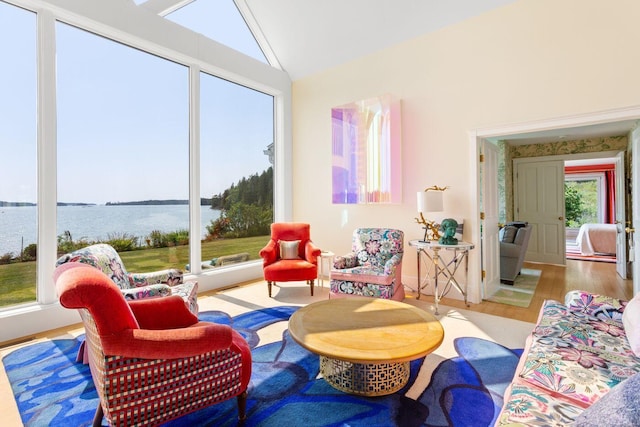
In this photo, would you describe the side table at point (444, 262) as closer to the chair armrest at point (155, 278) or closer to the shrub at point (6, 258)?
the chair armrest at point (155, 278)

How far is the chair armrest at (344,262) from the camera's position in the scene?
3922 millimetres

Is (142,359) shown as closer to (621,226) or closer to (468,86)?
(468,86)

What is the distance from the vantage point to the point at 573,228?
1148 centimetres

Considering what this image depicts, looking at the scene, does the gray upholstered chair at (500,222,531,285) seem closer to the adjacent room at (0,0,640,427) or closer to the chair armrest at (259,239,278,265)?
the adjacent room at (0,0,640,427)

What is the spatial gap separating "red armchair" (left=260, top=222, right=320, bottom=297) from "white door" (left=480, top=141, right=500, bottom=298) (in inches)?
85.5

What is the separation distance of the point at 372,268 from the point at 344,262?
0.38 metres

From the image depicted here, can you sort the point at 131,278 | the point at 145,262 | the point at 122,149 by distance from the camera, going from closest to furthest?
the point at 131,278 → the point at 122,149 → the point at 145,262

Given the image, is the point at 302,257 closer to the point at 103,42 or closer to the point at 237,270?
the point at 237,270

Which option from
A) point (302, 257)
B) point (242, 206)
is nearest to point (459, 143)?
point (302, 257)

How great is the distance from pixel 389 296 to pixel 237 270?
8.18 ft

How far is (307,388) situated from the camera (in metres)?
2.09

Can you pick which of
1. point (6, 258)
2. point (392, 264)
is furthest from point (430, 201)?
point (6, 258)

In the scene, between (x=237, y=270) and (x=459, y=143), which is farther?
(x=237, y=270)

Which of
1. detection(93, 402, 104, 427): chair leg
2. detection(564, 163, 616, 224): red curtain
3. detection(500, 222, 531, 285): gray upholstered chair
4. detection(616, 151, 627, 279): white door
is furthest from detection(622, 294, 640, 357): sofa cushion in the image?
detection(564, 163, 616, 224): red curtain
